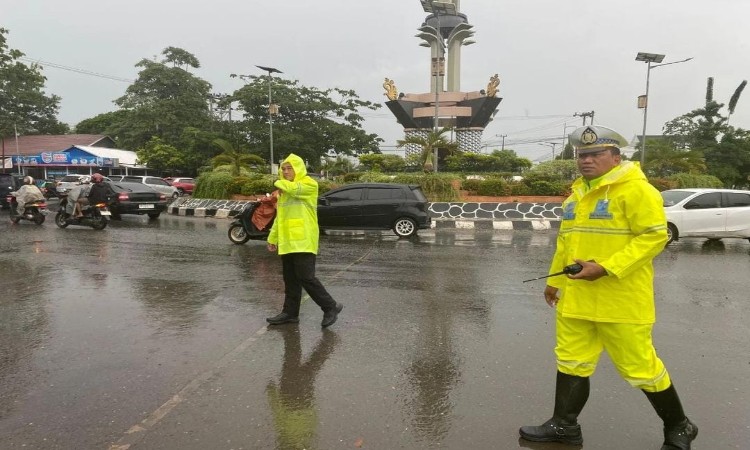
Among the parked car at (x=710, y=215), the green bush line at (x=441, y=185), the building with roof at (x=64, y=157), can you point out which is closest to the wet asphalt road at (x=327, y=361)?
the parked car at (x=710, y=215)

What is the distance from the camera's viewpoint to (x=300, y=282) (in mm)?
5102

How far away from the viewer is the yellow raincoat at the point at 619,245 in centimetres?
261

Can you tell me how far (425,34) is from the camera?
38.7 metres

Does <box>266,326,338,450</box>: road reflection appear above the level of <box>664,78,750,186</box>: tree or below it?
below

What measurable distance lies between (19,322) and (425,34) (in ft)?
123

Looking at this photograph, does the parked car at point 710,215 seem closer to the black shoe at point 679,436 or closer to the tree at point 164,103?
the black shoe at point 679,436

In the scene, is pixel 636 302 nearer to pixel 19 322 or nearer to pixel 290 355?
pixel 290 355

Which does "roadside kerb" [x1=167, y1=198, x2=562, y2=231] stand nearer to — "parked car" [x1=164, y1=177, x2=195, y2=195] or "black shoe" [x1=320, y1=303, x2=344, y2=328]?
"black shoe" [x1=320, y1=303, x2=344, y2=328]

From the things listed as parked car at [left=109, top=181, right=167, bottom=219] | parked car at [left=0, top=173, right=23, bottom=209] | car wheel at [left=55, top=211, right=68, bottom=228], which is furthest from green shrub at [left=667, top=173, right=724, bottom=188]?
parked car at [left=0, top=173, right=23, bottom=209]

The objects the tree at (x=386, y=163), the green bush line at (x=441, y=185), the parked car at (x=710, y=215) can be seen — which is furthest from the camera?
the tree at (x=386, y=163)

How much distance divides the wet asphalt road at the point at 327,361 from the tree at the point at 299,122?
28.8 meters

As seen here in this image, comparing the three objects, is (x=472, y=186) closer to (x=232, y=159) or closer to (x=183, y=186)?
(x=232, y=159)

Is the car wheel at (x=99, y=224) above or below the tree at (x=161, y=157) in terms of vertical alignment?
below

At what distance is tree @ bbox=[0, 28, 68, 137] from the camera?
3962cm
